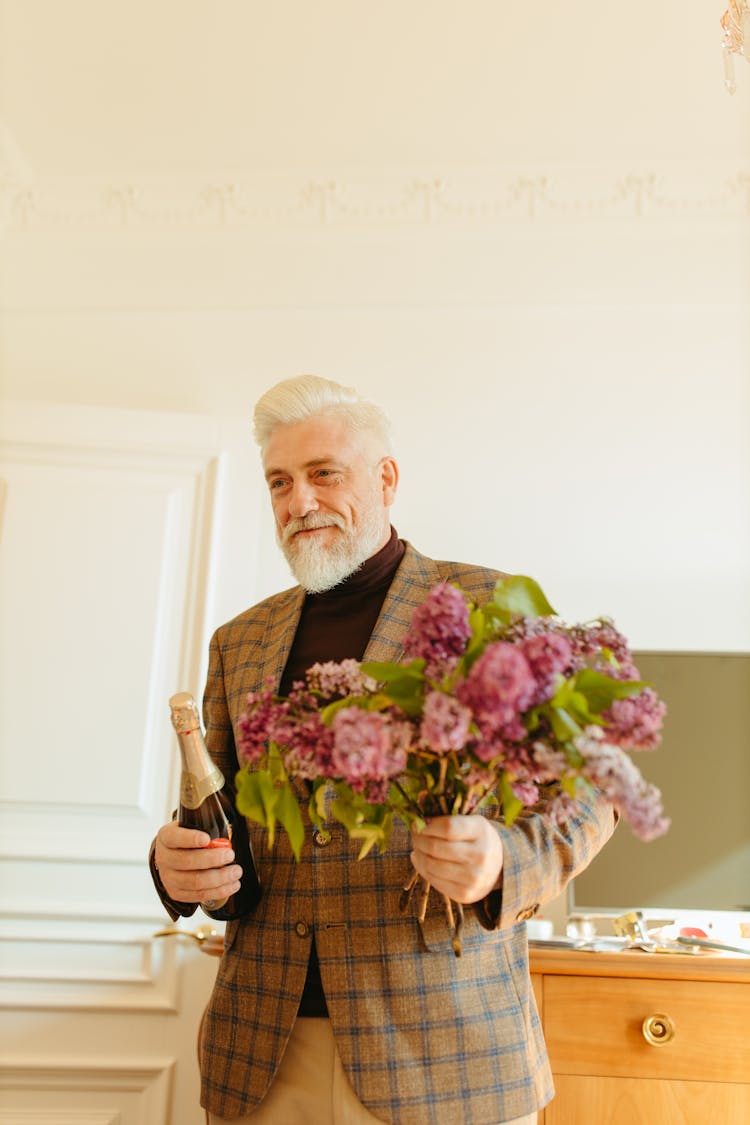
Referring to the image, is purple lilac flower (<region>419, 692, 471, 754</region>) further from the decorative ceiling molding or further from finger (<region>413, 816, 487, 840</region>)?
the decorative ceiling molding

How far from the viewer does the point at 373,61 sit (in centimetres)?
254

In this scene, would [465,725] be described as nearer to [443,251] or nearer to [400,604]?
[400,604]

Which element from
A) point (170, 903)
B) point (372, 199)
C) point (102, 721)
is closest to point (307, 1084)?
point (170, 903)

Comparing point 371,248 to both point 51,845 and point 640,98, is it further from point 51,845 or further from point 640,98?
point 51,845

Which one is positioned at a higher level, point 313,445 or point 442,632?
point 313,445

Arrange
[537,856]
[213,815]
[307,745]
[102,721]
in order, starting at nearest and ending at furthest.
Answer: [307,745]
[537,856]
[213,815]
[102,721]

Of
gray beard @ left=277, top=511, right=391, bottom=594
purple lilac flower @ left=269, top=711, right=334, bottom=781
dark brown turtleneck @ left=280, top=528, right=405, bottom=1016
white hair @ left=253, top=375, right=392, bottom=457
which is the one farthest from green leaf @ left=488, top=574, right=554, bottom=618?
white hair @ left=253, top=375, right=392, bottom=457

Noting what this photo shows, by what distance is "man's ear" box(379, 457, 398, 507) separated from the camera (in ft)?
5.43

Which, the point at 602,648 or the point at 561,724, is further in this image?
the point at 602,648

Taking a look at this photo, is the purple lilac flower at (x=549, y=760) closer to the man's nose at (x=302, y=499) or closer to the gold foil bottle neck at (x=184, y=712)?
the gold foil bottle neck at (x=184, y=712)

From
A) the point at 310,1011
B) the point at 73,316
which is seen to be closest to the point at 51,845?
the point at 310,1011

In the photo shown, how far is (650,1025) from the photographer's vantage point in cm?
175

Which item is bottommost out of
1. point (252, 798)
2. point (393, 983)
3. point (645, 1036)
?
point (645, 1036)

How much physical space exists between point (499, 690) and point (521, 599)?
0.53 ft
